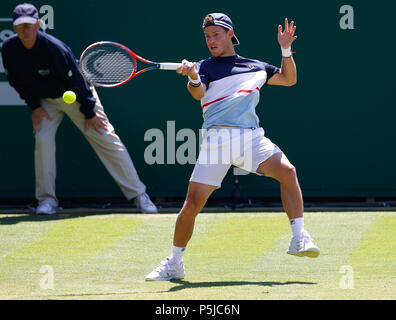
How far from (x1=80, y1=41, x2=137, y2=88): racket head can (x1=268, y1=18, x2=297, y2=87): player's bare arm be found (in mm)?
940

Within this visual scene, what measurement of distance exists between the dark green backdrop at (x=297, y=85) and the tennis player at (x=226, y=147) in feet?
9.70

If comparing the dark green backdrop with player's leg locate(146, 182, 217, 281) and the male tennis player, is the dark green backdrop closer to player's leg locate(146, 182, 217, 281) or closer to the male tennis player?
the male tennis player

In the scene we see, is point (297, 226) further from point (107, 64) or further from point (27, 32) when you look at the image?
point (27, 32)

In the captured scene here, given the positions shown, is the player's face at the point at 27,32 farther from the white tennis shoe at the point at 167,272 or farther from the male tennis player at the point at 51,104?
the white tennis shoe at the point at 167,272

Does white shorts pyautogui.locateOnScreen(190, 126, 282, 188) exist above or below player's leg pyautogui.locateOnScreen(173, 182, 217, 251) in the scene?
above

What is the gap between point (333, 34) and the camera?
28.0ft

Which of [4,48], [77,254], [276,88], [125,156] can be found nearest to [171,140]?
[125,156]

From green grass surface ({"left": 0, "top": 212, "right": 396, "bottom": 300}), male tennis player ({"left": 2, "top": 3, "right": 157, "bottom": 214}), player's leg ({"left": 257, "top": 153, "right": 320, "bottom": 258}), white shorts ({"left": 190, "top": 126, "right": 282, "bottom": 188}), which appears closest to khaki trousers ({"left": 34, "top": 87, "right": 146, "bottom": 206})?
male tennis player ({"left": 2, "top": 3, "right": 157, "bottom": 214})

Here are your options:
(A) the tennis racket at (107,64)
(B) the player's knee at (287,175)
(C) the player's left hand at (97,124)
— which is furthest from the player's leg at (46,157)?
(B) the player's knee at (287,175)

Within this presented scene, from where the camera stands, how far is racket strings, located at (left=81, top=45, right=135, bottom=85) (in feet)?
18.8

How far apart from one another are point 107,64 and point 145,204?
8.86ft

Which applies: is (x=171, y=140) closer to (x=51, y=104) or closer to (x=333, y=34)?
(x=51, y=104)

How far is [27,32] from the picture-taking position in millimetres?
7711
